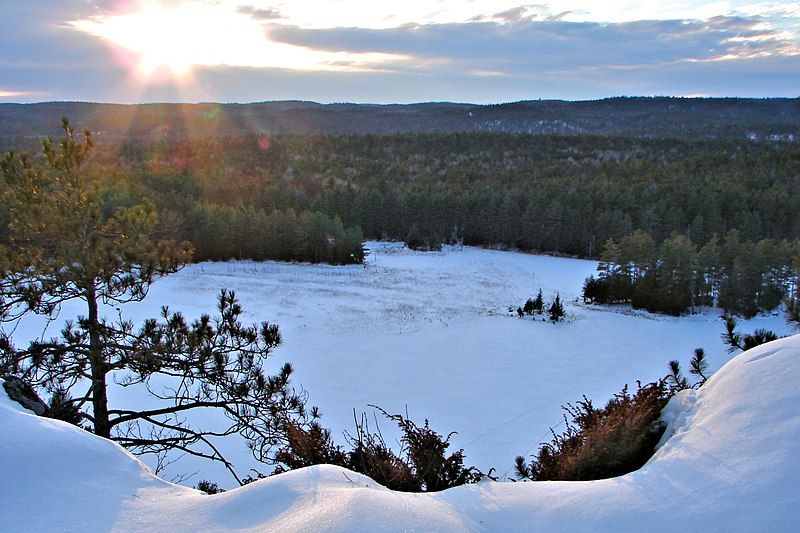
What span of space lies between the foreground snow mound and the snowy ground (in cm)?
782

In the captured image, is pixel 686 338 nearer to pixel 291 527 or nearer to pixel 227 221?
pixel 291 527

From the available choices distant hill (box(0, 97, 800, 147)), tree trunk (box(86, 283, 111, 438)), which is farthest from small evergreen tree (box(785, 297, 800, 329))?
distant hill (box(0, 97, 800, 147))

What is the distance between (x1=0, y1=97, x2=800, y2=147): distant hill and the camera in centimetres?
14188

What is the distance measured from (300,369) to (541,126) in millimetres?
171133

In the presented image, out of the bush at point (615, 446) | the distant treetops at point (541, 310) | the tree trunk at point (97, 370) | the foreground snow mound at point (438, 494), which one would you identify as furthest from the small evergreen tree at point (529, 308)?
the foreground snow mound at point (438, 494)

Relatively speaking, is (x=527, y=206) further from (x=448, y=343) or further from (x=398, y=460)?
(x=398, y=460)

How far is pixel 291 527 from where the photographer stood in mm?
3363

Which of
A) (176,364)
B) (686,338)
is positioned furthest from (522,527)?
(686,338)

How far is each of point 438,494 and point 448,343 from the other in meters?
20.4

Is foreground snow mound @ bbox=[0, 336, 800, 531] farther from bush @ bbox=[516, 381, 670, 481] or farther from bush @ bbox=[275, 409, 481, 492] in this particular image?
bush @ bbox=[275, 409, 481, 492]

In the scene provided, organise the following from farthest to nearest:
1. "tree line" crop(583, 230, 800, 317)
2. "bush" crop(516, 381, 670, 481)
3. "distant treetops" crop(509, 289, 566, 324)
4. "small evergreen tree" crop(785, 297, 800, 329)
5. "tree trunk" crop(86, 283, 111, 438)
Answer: "tree line" crop(583, 230, 800, 317) < "distant treetops" crop(509, 289, 566, 324) < "small evergreen tree" crop(785, 297, 800, 329) < "tree trunk" crop(86, 283, 111, 438) < "bush" crop(516, 381, 670, 481)

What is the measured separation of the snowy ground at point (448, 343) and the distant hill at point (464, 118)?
11798 centimetres

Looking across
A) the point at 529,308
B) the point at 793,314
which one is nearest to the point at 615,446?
the point at 793,314

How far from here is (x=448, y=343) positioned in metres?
24.6
